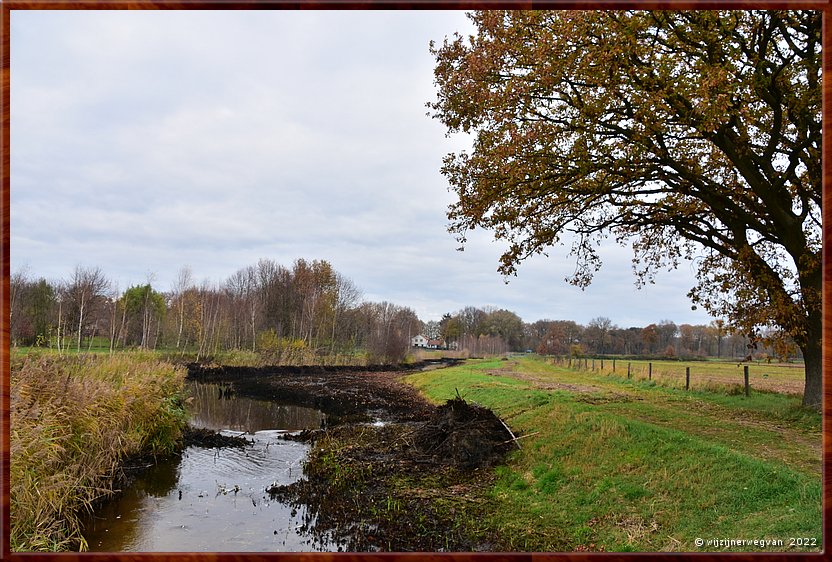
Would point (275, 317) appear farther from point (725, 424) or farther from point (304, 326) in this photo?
point (725, 424)

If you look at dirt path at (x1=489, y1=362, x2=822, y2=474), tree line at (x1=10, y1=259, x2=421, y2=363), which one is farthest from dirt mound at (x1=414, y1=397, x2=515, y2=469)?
tree line at (x1=10, y1=259, x2=421, y2=363)

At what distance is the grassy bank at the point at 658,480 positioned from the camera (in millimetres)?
5250

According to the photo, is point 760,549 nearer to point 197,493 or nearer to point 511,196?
point 511,196

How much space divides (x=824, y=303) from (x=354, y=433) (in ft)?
38.4

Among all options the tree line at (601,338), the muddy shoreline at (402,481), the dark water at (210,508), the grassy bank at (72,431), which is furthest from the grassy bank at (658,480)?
the grassy bank at (72,431)

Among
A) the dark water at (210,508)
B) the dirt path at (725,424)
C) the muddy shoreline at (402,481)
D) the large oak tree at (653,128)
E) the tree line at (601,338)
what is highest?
the large oak tree at (653,128)

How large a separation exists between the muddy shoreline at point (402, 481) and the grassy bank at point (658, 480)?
0.45 metres

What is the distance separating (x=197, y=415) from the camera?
661 inches

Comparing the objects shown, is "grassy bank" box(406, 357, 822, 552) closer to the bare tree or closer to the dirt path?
the dirt path

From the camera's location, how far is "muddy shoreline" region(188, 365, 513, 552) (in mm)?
6344

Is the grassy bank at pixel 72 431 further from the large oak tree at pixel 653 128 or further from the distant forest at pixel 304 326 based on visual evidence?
the large oak tree at pixel 653 128

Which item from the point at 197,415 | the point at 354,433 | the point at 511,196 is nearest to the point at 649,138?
the point at 511,196

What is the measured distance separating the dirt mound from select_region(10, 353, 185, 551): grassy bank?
17.8 feet

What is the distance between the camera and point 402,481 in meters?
8.64
